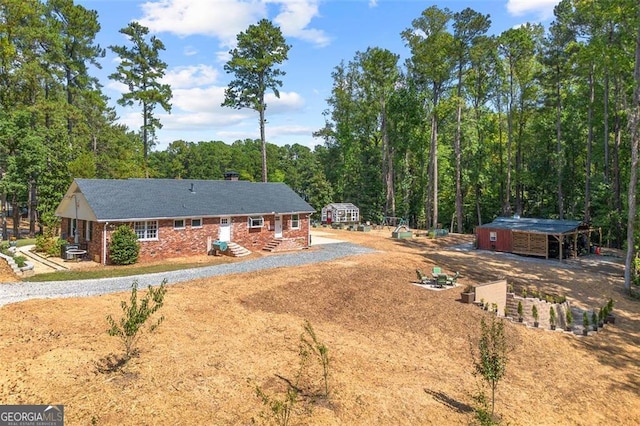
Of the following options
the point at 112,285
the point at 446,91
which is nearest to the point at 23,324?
the point at 112,285

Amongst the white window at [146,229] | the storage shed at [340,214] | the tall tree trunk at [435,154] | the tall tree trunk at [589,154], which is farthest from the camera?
the storage shed at [340,214]

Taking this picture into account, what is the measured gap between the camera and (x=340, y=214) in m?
49.3

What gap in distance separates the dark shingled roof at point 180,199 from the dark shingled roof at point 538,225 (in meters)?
16.0

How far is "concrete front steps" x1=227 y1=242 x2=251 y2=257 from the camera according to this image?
1009 inches

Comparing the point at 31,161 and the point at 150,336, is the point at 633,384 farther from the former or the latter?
the point at 31,161

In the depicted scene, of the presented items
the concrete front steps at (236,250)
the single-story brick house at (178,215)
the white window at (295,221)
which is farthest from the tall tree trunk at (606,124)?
the concrete front steps at (236,250)

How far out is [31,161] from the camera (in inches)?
1242

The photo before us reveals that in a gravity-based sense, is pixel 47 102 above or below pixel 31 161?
above

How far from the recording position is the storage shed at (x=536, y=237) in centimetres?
2941

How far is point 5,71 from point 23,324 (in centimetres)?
2767

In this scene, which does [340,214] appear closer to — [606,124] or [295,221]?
[295,221]

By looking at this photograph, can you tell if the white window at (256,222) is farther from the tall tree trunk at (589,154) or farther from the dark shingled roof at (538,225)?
the tall tree trunk at (589,154)

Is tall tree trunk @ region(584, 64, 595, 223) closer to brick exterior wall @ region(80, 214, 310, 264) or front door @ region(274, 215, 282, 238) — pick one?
brick exterior wall @ region(80, 214, 310, 264)

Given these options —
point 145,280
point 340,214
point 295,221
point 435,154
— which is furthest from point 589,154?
point 145,280
